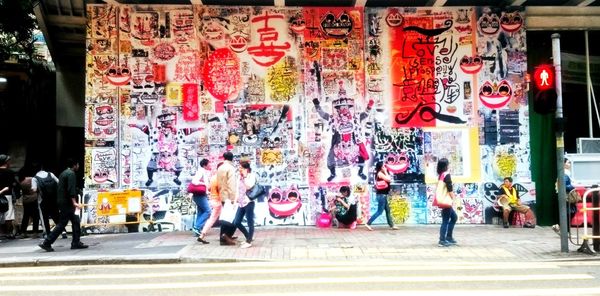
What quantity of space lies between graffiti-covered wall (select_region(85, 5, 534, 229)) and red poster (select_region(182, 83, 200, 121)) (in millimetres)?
25

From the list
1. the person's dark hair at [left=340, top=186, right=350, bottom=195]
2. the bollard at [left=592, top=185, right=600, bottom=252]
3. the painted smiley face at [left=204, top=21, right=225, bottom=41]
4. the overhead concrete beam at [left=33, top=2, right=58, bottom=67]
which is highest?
the overhead concrete beam at [left=33, top=2, right=58, bottom=67]

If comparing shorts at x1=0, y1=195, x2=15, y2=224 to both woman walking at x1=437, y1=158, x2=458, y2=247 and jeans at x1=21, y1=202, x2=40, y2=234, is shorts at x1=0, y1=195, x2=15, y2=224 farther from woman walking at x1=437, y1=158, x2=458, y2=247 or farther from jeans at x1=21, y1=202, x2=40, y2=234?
woman walking at x1=437, y1=158, x2=458, y2=247

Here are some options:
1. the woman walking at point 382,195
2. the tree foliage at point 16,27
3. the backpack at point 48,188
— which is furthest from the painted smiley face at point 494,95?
the tree foliage at point 16,27

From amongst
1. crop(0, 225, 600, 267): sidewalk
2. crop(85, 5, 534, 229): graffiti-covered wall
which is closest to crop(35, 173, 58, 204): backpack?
crop(0, 225, 600, 267): sidewalk

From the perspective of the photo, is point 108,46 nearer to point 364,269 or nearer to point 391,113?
point 391,113

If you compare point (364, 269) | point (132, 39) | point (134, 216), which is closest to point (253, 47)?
point (132, 39)

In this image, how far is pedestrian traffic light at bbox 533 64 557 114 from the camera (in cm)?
1036

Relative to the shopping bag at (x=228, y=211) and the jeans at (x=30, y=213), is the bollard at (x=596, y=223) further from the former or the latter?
the jeans at (x=30, y=213)

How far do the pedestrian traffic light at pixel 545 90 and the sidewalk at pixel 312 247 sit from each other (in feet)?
8.52

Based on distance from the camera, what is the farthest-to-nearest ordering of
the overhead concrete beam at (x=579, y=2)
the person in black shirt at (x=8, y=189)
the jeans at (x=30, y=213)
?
the overhead concrete beam at (x=579, y=2) → the jeans at (x=30, y=213) → the person in black shirt at (x=8, y=189)

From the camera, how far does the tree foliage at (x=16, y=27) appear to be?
15.9 meters

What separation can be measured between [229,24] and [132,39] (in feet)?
7.93

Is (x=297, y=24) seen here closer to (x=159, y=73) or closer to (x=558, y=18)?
(x=159, y=73)

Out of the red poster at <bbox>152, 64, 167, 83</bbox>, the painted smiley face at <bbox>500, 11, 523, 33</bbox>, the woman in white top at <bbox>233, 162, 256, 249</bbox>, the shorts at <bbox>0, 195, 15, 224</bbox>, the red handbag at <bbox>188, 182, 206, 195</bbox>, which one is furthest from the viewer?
the painted smiley face at <bbox>500, 11, 523, 33</bbox>
